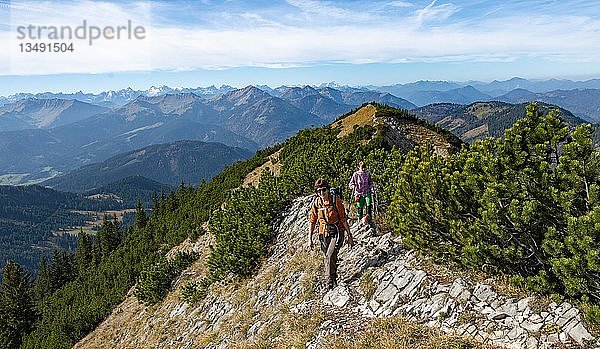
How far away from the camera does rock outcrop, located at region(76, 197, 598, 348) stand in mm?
7505

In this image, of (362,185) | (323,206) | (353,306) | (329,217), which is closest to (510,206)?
(329,217)

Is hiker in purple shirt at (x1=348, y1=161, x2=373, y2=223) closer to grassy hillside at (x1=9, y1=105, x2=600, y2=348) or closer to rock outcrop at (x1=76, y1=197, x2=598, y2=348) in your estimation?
rock outcrop at (x1=76, y1=197, x2=598, y2=348)

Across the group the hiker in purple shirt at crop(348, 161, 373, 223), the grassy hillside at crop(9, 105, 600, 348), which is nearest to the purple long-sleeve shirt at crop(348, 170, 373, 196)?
the hiker in purple shirt at crop(348, 161, 373, 223)

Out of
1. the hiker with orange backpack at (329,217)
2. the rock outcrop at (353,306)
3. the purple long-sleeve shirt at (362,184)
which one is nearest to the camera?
the rock outcrop at (353,306)

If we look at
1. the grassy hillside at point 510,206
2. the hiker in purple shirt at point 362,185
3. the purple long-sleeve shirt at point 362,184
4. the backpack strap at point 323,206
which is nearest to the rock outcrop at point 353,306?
the grassy hillside at point 510,206

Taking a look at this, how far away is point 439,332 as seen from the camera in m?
8.11

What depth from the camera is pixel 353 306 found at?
10422 mm

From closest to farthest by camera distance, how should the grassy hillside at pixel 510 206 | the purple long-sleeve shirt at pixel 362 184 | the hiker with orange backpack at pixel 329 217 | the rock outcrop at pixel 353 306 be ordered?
the grassy hillside at pixel 510 206 < the rock outcrop at pixel 353 306 < the hiker with orange backpack at pixel 329 217 < the purple long-sleeve shirt at pixel 362 184

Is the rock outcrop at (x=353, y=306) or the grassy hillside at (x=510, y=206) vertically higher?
the grassy hillside at (x=510, y=206)

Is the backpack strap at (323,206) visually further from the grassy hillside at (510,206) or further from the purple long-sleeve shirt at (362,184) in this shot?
the purple long-sleeve shirt at (362,184)

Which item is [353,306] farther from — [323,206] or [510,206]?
[510,206]

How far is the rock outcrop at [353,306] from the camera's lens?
295 inches

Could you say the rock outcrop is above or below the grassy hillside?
below

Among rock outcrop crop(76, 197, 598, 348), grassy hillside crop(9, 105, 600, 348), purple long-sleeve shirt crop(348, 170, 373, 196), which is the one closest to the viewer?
grassy hillside crop(9, 105, 600, 348)
